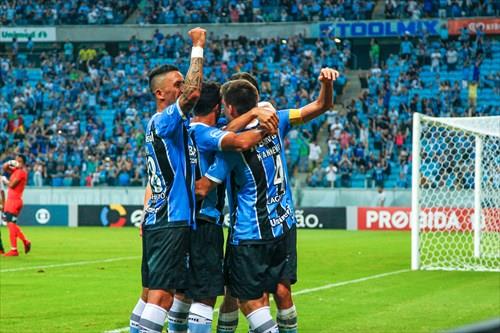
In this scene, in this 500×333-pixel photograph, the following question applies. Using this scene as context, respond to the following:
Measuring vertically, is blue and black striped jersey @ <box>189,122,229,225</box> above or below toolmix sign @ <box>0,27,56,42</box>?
below

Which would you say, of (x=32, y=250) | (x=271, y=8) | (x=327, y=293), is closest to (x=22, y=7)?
(x=271, y=8)

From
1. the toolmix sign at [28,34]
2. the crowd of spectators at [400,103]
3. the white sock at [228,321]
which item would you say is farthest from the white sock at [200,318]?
the toolmix sign at [28,34]

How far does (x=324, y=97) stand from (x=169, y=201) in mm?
1409

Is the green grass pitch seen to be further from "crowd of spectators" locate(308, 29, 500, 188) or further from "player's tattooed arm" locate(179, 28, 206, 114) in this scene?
"crowd of spectators" locate(308, 29, 500, 188)

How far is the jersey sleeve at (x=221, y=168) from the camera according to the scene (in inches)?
293

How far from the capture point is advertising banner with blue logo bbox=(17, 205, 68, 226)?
121 ft

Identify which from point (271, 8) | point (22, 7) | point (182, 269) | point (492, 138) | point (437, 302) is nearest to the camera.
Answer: point (182, 269)

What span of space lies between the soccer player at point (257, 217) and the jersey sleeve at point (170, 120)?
385 millimetres

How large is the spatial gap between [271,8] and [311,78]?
6.15 m

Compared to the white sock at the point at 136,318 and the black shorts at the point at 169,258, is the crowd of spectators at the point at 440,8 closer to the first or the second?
the white sock at the point at 136,318

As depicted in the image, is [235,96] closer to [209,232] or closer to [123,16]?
[209,232]

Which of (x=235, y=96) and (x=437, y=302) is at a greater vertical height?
(x=235, y=96)

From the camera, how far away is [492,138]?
20500 mm

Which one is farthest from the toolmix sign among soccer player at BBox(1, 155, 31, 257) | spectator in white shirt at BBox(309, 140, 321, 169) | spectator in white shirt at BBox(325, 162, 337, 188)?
soccer player at BBox(1, 155, 31, 257)
